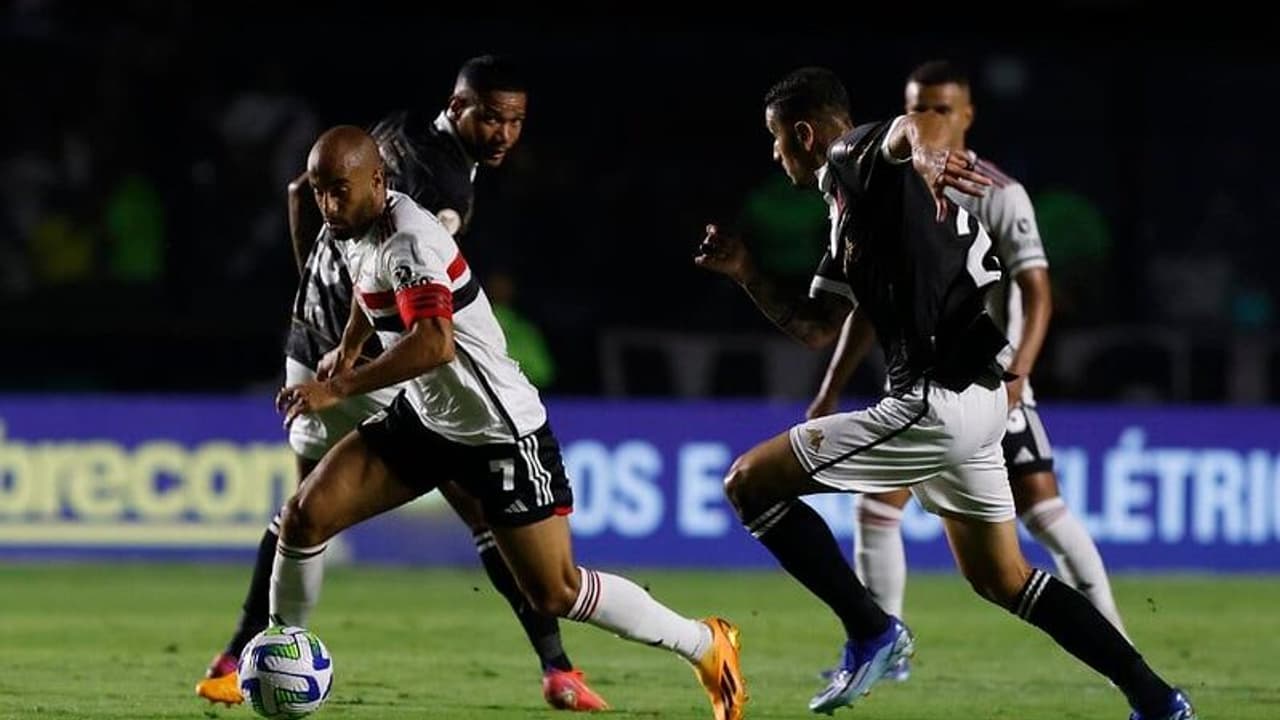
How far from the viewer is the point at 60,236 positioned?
16828 mm

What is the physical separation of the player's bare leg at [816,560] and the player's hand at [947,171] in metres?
1.10

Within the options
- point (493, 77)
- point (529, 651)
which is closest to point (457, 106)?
point (493, 77)

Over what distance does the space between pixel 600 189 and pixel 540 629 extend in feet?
30.8

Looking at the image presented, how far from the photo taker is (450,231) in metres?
8.20

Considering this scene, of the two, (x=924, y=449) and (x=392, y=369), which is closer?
(x=392, y=369)

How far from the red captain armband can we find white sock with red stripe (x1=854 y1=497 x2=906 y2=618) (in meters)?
2.57

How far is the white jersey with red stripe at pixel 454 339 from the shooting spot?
23.7 ft

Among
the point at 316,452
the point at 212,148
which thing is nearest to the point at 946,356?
the point at 316,452

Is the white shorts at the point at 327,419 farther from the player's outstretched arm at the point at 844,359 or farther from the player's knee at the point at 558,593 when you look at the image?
the player's outstretched arm at the point at 844,359

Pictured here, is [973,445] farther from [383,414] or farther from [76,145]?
[76,145]

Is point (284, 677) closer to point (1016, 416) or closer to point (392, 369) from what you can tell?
point (392, 369)

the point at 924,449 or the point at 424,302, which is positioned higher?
the point at 424,302

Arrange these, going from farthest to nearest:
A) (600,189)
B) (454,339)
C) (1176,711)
→ (600,189)
(454,339)
(1176,711)

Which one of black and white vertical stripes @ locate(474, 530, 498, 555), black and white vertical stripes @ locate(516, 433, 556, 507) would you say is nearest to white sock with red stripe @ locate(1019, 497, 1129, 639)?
black and white vertical stripes @ locate(474, 530, 498, 555)
